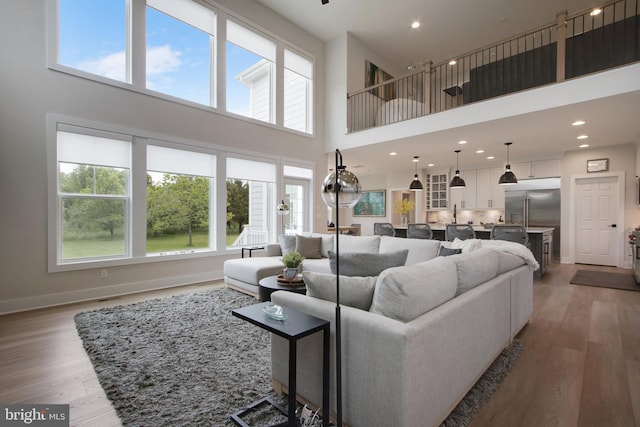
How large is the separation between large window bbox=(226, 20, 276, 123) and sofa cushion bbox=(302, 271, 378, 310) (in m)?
4.87

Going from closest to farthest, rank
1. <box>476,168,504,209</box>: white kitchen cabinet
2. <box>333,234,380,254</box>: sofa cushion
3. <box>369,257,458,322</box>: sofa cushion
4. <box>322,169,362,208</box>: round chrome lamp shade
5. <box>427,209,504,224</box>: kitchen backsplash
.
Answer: <box>369,257,458,322</box>: sofa cushion, <box>322,169,362,208</box>: round chrome lamp shade, <box>333,234,380,254</box>: sofa cushion, <box>476,168,504,209</box>: white kitchen cabinet, <box>427,209,504,224</box>: kitchen backsplash

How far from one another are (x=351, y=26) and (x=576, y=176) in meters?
6.30

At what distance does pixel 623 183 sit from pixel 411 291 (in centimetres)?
797

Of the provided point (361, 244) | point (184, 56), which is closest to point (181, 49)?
point (184, 56)

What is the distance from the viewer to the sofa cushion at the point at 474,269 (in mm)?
1989

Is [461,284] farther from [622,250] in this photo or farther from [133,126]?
[622,250]

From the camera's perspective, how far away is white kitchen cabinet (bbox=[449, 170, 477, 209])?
28.5ft

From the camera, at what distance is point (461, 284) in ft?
6.51

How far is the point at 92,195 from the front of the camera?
13.9 feet

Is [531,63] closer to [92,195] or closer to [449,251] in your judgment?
[449,251]

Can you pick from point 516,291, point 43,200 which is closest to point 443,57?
point 516,291

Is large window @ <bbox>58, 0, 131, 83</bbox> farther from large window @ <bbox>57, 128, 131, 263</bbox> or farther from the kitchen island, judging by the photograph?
the kitchen island

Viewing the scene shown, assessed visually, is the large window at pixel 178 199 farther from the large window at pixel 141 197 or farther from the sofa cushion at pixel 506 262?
the sofa cushion at pixel 506 262

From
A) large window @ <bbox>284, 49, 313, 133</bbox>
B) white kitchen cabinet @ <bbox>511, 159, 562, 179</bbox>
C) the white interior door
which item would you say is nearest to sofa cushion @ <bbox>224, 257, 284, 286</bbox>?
large window @ <bbox>284, 49, 313, 133</bbox>
